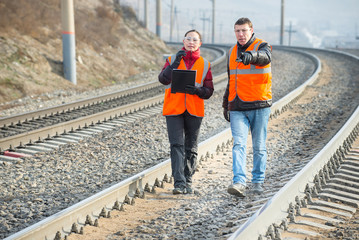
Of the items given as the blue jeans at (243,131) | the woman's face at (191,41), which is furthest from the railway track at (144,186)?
the woman's face at (191,41)

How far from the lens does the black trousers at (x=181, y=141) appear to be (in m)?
6.41

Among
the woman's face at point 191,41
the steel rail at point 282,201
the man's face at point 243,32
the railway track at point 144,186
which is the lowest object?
the railway track at point 144,186

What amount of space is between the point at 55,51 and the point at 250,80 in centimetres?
1467

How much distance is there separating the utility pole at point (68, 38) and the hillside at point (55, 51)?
0.36 meters

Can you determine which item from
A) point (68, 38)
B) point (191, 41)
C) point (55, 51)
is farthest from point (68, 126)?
point (55, 51)

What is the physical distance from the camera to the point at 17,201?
618cm

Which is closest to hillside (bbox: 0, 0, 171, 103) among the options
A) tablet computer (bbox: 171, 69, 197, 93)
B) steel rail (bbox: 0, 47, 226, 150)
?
steel rail (bbox: 0, 47, 226, 150)

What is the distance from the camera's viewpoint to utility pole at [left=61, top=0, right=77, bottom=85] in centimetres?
1723

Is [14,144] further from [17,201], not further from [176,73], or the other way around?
[176,73]

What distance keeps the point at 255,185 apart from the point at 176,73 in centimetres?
180

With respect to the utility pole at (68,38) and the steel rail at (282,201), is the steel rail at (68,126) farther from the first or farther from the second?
the steel rail at (282,201)

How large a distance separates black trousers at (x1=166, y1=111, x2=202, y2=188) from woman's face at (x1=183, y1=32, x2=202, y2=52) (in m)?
0.84

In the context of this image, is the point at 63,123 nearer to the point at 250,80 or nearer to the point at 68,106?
the point at 68,106

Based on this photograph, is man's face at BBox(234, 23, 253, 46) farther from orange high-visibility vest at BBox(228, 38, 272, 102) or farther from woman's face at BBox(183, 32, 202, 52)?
woman's face at BBox(183, 32, 202, 52)
